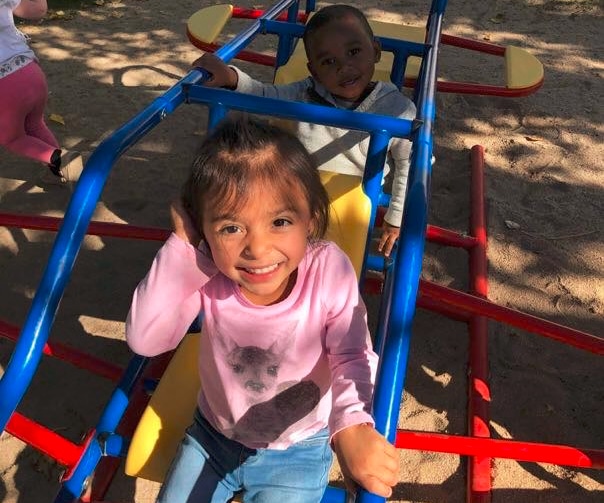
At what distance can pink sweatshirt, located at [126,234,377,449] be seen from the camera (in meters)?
1.24

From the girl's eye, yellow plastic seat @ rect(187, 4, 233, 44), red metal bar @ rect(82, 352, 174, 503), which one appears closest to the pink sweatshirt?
the girl's eye

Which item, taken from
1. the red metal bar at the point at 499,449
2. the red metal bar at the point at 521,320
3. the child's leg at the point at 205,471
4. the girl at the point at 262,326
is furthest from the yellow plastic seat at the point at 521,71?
the child's leg at the point at 205,471

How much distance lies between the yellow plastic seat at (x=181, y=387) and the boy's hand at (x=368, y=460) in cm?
61

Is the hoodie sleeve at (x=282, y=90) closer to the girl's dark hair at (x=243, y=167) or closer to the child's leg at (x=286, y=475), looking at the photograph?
the girl's dark hair at (x=243, y=167)

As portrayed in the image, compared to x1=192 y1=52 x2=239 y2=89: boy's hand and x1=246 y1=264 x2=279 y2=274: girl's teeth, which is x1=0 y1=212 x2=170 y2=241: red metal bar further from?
x1=246 y1=264 x2=279 y2=274: girl's teeth

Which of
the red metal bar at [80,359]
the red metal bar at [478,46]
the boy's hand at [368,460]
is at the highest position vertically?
the boy's hand at [368,460]

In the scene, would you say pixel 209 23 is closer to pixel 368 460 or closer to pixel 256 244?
pixel 256 244

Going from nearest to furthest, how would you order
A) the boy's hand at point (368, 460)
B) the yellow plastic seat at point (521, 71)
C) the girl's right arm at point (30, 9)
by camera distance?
the boy's hand at point (368, 460)
the yellow plastic seat at point (521, 71)
the girl's right arm at point (30, 9)

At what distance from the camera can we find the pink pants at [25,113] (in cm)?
278

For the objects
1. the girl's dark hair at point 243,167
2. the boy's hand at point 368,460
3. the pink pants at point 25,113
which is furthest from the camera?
the pink pants at point 25,113

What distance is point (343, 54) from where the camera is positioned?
218cm

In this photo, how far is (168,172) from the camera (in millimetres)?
3361

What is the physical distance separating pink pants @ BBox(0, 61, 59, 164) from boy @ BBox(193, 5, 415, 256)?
113 centimetres

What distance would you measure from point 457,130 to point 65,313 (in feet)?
7.61
